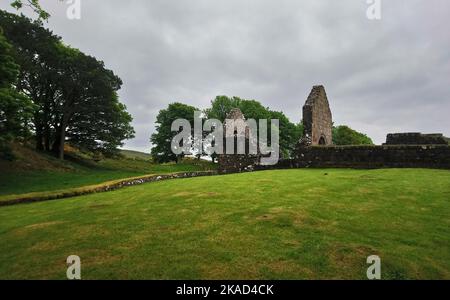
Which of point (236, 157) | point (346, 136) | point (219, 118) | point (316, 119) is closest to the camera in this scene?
point (316, 119)

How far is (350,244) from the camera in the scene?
7930 mm

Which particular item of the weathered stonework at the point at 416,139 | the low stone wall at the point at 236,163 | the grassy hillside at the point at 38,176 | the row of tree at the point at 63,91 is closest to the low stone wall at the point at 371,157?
the low stone wall at the point at 236,163

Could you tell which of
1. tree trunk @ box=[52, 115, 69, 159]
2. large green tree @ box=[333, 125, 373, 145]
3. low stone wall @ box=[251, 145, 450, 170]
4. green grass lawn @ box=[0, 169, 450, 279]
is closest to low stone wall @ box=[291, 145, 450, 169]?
low stone wall @ box=[251, 145, 450, 170]

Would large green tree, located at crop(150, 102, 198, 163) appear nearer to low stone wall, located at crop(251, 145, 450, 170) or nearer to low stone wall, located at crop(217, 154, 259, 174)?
low stone wall, located at crop(217, 154, 259, 174)

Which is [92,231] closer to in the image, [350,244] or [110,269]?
[110,269]

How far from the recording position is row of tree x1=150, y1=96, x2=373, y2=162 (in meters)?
61.3

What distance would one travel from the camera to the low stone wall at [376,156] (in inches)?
776

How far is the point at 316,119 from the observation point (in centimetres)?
2684

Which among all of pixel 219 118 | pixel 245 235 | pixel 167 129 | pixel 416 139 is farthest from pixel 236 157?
pixel 219 118

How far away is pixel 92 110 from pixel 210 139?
31249 millimetres

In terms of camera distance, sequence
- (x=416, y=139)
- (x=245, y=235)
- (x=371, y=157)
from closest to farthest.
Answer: (x=245, y=235) → (x=371, y=157) → (x=416, y=139)

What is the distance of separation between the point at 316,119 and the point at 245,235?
65.9ft

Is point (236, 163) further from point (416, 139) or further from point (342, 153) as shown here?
point (416, 139)
